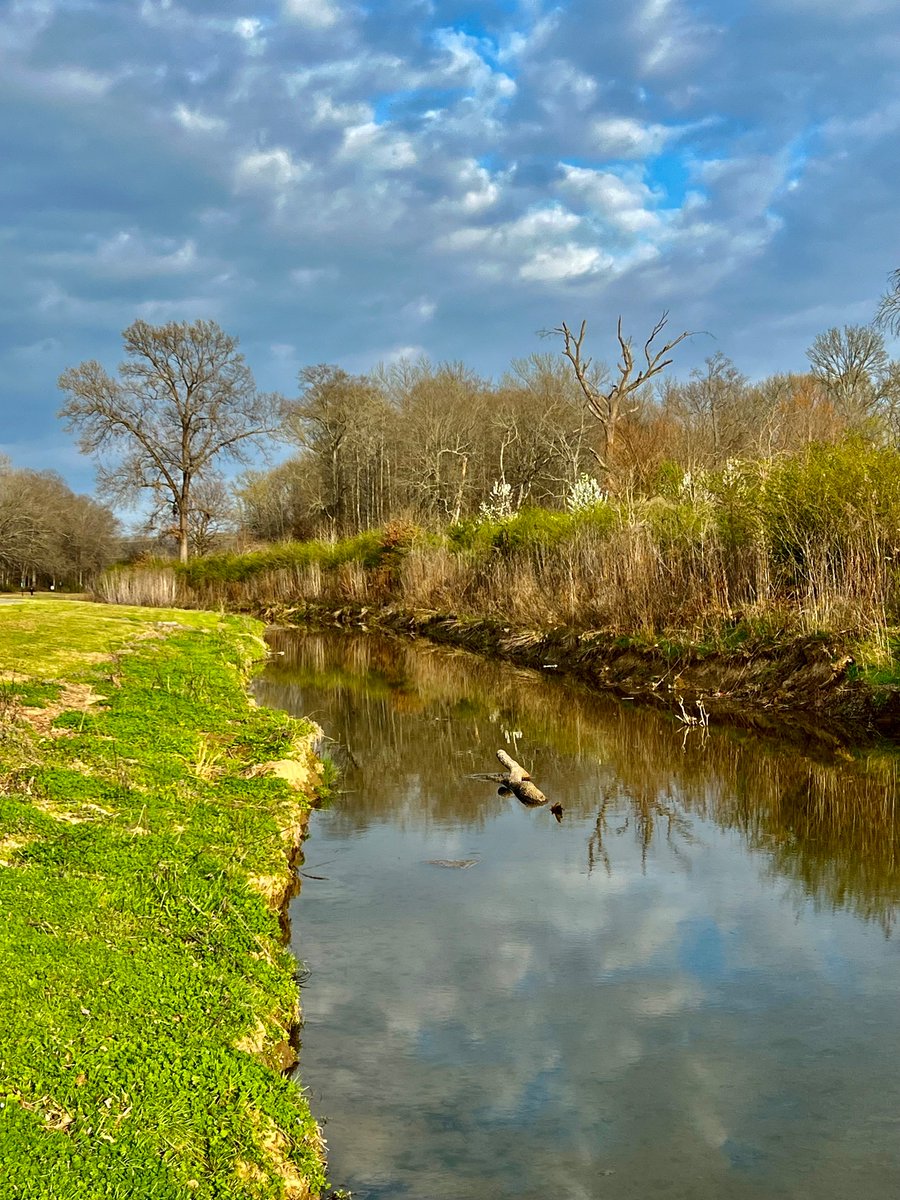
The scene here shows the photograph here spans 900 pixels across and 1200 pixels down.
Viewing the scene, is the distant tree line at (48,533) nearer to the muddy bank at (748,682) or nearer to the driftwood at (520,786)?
the muddy bank at (748,682)

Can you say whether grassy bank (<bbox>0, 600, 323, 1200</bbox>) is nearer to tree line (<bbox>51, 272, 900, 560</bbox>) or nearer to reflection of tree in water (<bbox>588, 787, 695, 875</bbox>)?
reflection of tree in water (<bbox>588, 787, 695, 875</bbox>)

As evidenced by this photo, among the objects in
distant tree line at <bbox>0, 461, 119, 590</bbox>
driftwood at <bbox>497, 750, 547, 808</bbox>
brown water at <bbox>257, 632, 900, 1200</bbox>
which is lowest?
brown water at <bbox>257, 632, 900, 1200</bbox>

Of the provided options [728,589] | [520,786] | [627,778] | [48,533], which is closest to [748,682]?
[728,589]

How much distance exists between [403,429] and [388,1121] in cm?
3895

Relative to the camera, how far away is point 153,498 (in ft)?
129

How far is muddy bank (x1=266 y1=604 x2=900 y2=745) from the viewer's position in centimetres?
959

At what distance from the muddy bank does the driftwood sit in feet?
9.42

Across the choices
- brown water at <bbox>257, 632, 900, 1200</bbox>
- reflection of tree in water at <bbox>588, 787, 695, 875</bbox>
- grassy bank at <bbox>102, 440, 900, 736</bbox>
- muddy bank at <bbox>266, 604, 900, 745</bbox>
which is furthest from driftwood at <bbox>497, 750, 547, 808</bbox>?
grassy bank at <bbox>102, 440, 900, 736</bbox>

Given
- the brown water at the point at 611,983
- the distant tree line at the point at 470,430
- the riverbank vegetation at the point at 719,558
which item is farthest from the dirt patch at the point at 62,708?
the distant tree line at the point at 470,430

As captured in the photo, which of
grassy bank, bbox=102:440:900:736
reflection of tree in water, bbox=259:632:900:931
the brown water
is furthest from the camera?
grassy bank, bbox=102:440:900:736

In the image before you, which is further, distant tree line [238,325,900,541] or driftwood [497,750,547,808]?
distant tree line [238,325,900,541]

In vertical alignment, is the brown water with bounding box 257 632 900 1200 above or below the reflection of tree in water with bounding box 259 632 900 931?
below

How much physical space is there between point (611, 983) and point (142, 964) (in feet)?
6.49

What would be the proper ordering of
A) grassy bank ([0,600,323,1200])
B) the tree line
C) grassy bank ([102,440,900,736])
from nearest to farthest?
1. grassy bank ([0,600,323,1200])
2. grassy bank ([102,440,900,736])
3. the tree line
